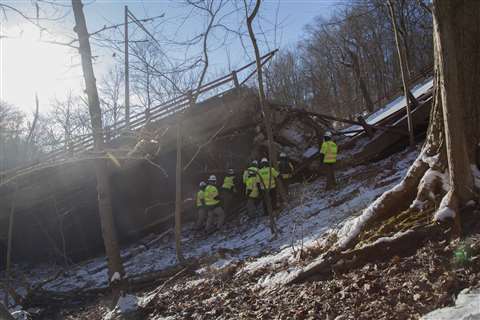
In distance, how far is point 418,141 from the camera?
45.3 ft

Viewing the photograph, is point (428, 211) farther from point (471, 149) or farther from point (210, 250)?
point (210, 250)

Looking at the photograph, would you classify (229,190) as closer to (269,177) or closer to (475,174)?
(269,177)

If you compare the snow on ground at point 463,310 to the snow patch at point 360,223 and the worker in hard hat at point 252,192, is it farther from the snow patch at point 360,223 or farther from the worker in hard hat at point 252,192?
the worker in hard hat at point 252,192

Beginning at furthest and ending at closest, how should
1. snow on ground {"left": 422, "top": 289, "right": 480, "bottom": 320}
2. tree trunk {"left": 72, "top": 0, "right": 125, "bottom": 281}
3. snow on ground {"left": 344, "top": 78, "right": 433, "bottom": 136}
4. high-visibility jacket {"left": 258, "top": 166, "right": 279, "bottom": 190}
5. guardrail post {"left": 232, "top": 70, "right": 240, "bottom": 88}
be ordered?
snow on ground {"left": 344, "top": 78, "right": 433, "bottom": 136}
guardrail post {"left": 232, "top": 70, "right": 240, "bottom": 88}
high-visibility jacket {"left": 258, "top": 166, "right": 279, "bottom": 190}
tree trunk {"left": 72, "top": 0, "right": 125, "bottom": 281}
snow on ground {"left": 422, "top": 289, "right": 480, "bottom": 320}

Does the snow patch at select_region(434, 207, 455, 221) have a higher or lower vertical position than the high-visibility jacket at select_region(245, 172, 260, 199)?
higher

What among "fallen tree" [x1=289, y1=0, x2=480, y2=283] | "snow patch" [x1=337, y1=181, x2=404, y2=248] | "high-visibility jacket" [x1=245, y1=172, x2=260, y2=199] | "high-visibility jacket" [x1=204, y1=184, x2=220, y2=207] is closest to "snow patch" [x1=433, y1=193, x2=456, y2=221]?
"fallen tree" [x1=289, y1=0, x2=480, y2=283]

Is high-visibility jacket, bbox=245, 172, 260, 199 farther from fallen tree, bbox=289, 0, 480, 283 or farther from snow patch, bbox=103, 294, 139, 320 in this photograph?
fallen tree, bbox=289, 0, 480, 283

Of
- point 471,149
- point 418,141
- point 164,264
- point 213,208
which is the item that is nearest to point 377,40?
point 418,141

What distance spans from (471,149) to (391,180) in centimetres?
574

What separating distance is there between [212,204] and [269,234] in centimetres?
353

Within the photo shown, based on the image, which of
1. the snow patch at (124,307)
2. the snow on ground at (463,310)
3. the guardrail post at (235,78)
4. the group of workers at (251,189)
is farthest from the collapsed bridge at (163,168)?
the snow on ground at (463,310)

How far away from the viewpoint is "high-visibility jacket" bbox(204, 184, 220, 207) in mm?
13391

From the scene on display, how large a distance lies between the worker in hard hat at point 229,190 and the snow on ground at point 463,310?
10776mm

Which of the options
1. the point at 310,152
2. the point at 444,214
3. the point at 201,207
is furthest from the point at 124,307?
the point at 310,152
